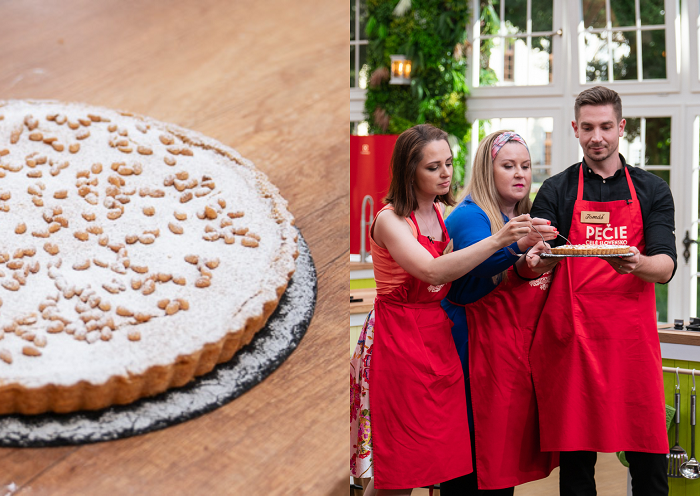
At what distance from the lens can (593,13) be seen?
13.9 ft

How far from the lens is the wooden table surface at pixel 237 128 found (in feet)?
3.74

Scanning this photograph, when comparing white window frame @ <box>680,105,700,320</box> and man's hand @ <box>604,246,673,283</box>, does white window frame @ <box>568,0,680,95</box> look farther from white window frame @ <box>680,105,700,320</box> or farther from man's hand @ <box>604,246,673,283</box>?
man's hand @ <box>604,246,673,283</box>

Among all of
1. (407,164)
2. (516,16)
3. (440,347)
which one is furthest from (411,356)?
(516,16)

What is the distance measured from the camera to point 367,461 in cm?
154

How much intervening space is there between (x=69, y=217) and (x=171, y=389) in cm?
42

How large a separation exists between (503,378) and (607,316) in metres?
0.30

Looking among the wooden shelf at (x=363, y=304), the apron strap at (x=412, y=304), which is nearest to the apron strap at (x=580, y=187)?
the apron strap at (x=412, y=304)

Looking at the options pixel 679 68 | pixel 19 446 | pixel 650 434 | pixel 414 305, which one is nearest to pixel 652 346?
pixel 650 434

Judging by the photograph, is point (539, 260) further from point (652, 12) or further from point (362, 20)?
point (362, 20)

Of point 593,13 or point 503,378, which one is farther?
point 593,13

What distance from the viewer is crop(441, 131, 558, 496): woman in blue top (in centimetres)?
160

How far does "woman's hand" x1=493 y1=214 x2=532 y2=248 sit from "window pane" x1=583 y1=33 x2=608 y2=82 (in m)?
3.33

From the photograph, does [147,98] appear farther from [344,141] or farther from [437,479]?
[437,479]

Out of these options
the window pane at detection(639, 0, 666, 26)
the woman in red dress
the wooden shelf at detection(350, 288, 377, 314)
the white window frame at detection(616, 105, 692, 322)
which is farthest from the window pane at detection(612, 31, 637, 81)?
the woman in red dress
